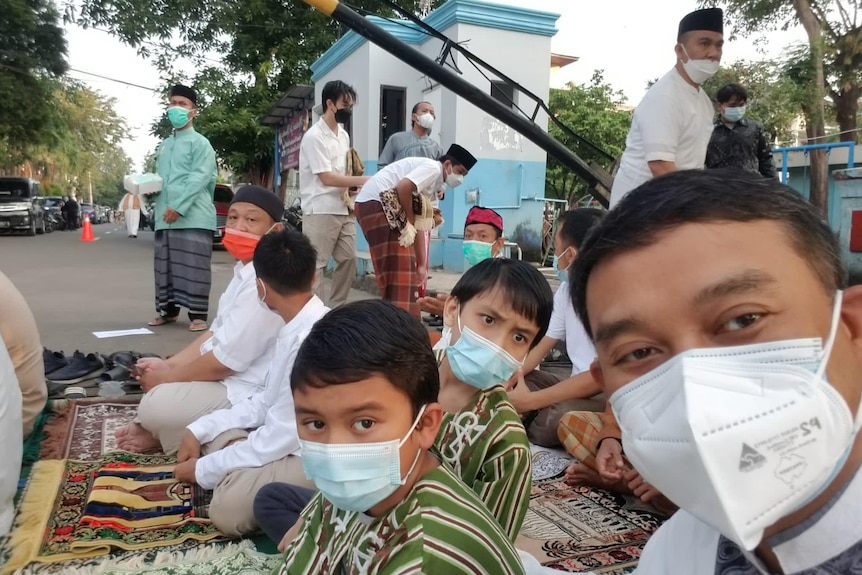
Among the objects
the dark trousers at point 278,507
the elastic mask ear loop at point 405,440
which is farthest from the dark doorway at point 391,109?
the elastic mask ear loop at point 405,440

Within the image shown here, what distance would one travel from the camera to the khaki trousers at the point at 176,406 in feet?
9.00

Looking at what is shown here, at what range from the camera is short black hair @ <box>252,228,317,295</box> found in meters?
2.43

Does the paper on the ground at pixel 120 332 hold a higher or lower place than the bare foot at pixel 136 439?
higher

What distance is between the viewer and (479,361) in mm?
1904

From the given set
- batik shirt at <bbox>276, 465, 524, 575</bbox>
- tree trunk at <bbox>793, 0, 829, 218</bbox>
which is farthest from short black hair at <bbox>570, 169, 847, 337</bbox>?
tree trunk at <bbox>793, 0, 829, 218</bbox>

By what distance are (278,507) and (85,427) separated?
1670mm

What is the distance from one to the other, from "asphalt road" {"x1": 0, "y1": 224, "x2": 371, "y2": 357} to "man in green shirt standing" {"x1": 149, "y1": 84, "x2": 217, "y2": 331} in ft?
1.27

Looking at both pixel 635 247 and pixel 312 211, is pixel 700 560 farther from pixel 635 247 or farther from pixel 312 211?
pixel 312 211

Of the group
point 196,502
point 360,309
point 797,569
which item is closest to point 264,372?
point 196,502

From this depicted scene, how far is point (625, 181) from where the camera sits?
3504mm

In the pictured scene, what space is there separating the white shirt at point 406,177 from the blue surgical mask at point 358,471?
3.06 meters

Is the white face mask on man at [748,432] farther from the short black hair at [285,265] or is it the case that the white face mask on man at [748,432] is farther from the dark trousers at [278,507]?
the short black hair at [285,265]

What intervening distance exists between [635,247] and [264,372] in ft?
7.38

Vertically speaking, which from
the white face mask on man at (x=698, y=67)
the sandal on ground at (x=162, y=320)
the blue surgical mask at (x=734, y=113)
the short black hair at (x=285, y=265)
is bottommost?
the sandal on ground at (x=162, y=320)
